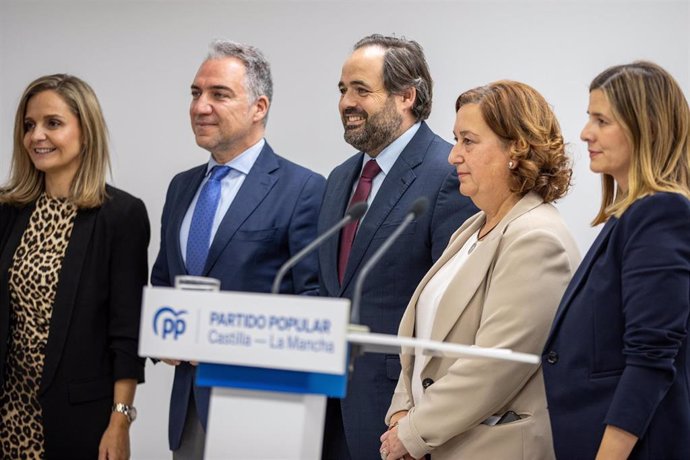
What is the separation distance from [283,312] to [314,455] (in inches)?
11.9

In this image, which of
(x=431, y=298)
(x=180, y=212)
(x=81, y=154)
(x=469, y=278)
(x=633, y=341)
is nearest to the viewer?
(x=633, y=341)

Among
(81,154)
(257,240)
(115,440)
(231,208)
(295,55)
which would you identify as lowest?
(115,440)

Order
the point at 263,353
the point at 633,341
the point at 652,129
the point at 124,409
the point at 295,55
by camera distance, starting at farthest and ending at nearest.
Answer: the point at 295,55 < the point at 124,409 < the point at 652,129 < the point at 633,341 < the point at 263,353

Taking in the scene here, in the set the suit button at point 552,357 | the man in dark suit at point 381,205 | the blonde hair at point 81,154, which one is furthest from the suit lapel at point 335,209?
the suit button at point 552,357

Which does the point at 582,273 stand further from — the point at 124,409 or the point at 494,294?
the point at 124,409

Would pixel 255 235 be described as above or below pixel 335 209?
below

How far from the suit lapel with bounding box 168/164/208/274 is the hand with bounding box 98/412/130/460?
0.55m

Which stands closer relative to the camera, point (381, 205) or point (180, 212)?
point (381, 205)

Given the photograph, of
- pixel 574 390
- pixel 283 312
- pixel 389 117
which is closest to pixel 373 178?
pixel 389 117

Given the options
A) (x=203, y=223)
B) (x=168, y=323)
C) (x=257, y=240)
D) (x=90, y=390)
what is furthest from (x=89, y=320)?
(x=168, y=323)

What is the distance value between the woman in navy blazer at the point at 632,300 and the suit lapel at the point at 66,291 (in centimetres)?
162

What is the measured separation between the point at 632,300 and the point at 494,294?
0.47 meters

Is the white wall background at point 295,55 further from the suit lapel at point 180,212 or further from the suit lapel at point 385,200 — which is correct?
the suit lapel at point 385,200

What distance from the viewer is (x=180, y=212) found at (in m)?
3.44
